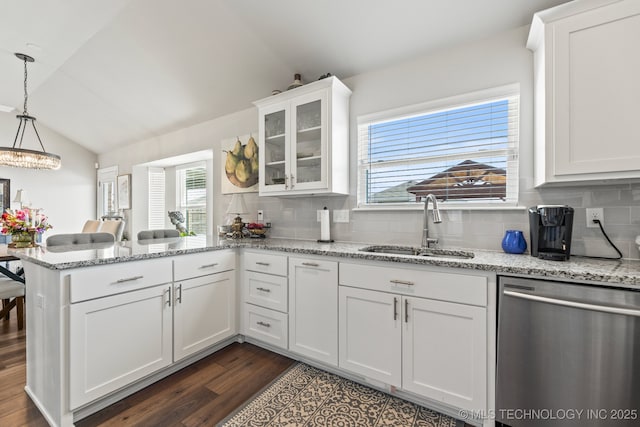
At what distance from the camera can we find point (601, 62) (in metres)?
1.40

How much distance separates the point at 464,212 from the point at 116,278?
2257 mm

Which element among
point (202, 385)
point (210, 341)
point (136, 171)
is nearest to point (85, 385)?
point (202, 385)

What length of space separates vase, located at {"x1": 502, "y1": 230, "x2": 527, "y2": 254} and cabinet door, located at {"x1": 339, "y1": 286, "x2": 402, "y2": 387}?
0.79 meters

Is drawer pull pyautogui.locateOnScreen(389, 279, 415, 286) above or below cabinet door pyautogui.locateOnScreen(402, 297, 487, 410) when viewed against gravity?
above

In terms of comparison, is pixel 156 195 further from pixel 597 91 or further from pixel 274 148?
pixel 597 91

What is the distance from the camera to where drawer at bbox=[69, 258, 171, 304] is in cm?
150

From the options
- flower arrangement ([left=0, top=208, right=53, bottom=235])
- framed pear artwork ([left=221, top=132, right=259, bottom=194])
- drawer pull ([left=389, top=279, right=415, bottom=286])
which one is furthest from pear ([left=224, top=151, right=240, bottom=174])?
drawer pull ([left=389, top=279, right=415, bottom=286])

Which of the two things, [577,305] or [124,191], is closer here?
[577,305]

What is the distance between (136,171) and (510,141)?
5.28 metres

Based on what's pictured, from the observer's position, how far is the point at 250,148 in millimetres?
3162

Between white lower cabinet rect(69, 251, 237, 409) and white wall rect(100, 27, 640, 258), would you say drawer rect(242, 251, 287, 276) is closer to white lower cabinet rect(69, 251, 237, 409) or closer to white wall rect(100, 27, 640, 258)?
white lower cabinet rect(69, 251, 237, 409)

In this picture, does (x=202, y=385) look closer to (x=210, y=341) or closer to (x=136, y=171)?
(x=210, y=341)

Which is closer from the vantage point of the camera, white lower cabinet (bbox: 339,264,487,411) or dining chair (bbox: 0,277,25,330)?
white lower cabinet (bbox: 339,264,487,411)

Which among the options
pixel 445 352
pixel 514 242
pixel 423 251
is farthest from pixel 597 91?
pixel 445 352
